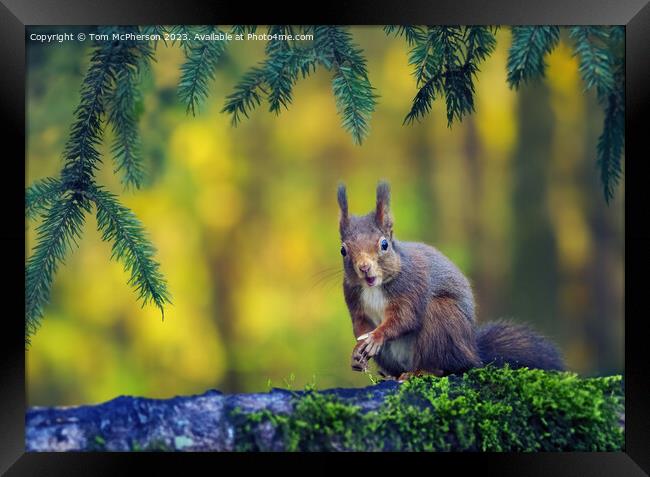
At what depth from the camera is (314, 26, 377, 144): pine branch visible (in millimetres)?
2252

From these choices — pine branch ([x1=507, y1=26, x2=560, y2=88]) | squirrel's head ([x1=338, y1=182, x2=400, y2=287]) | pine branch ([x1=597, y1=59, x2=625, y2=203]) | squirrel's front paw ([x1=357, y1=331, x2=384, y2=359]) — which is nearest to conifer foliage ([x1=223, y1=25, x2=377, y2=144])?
squirrel's head ([x1=338, y1=182, x2=400, y2=287])

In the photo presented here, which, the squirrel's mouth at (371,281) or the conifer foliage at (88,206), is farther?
the squirrel's mouth at (371,281)

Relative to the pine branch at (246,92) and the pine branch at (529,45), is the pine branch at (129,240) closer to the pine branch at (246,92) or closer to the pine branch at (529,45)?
the pine branch at (246,92)

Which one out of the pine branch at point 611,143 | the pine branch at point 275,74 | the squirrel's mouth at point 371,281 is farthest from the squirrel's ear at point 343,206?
the pine branch at point 611,143

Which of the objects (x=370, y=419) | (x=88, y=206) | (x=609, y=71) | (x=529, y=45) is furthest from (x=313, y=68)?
(x=370, y=419)

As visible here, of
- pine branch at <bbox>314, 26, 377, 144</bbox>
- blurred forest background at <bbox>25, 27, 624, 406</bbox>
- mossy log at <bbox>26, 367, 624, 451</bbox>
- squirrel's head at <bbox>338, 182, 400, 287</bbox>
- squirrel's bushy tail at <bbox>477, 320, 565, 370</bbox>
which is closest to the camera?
mossy log at <bbox>26, 367, 624, 451</bbox>

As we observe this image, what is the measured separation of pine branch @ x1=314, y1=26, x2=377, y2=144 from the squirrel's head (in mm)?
217

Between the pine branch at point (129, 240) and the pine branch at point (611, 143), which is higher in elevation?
the pine branch at point (611, 143)

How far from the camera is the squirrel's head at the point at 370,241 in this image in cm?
237

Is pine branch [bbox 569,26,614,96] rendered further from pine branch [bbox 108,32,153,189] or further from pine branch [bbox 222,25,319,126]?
pine branch [bbox 108,32,153,189]

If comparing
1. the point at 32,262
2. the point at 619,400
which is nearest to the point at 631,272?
the point at 619,400

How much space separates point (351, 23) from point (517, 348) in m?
1.15

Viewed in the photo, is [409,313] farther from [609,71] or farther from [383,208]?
[609,71]

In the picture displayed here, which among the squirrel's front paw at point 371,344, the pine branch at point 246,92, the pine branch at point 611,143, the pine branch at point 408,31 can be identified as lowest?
the squirrel's front paw at point 371,344
